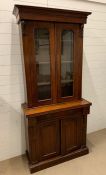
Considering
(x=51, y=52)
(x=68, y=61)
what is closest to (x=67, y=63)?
(x=68, y=61)

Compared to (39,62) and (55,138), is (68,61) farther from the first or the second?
(55,138)

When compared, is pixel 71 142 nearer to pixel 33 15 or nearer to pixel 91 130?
pixel 91 130

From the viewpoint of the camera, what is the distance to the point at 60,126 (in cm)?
224

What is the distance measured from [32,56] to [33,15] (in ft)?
1.50

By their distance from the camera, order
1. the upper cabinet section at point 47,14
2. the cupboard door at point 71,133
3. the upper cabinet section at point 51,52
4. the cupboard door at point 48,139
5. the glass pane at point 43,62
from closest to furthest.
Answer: the upper cabinet section at point 47,14
the upper cabinet section at point 51,52
the glass pane at point 43,62
the cupboard door at point 48,139
the cupboard door at point 71,133

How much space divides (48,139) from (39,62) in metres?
1.04

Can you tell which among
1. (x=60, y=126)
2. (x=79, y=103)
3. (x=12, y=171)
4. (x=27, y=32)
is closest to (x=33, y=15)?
(x=27, y=32)

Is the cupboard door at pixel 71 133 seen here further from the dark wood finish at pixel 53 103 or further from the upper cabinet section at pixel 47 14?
the upper cabinet section at pixel 47 14

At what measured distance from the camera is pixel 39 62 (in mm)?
2078

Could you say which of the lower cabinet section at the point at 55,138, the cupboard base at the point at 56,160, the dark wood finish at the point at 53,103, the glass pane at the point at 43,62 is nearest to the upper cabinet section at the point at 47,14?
the dark wood finish at the point at 53,103

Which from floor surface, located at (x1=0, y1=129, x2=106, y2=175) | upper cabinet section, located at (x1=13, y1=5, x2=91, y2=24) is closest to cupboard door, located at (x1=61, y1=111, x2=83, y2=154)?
floor surface, located at (x1=0, y1=129, x2=106, y2=175)

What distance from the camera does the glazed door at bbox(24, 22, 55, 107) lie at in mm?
1924

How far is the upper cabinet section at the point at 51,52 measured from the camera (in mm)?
1890

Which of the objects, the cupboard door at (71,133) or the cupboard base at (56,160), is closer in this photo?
the cupboard base at (56,160)
